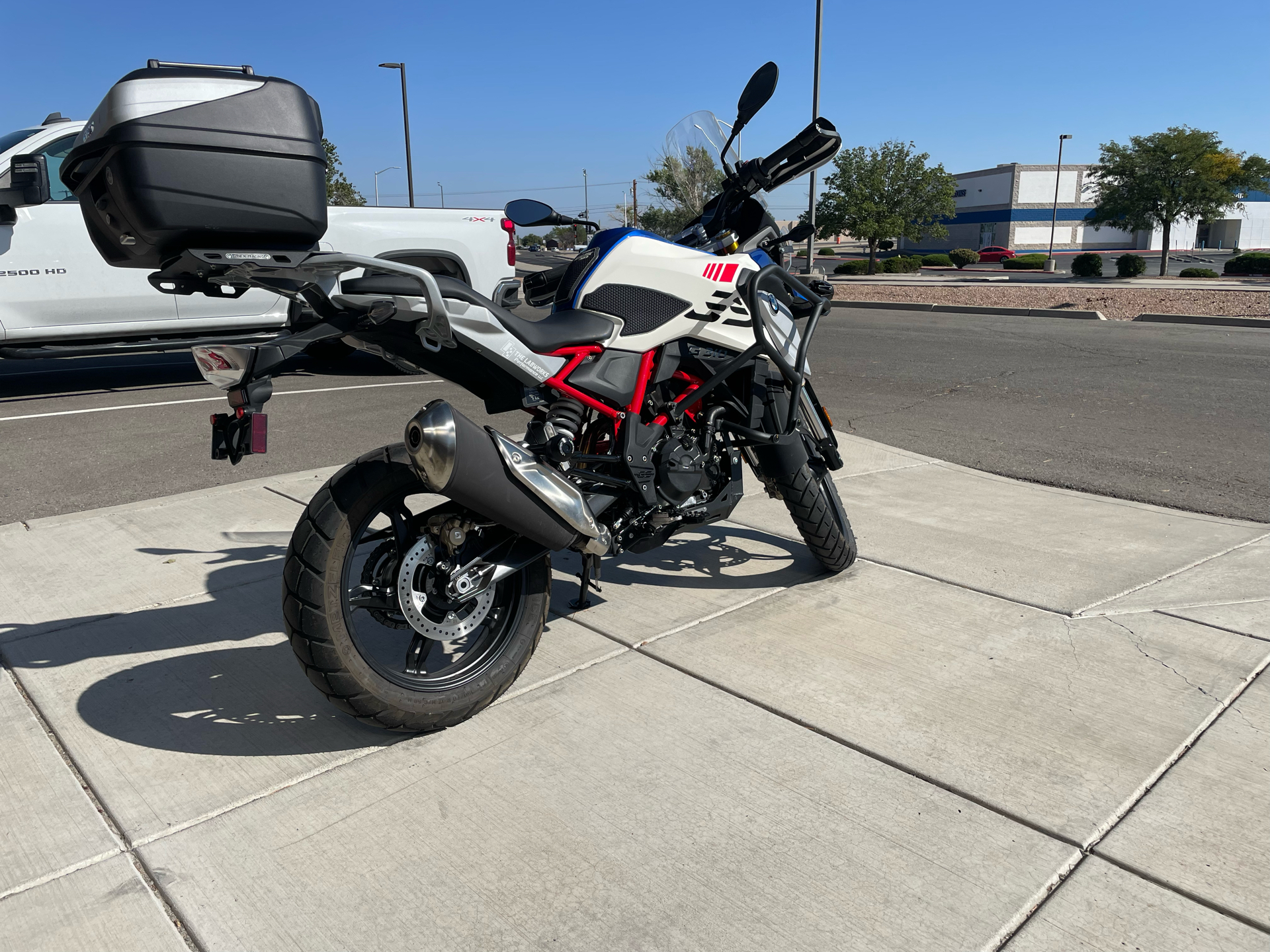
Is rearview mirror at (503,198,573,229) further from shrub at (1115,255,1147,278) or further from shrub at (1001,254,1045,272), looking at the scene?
shrub at (1001,254,1045,272)

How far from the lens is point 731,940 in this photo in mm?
2016

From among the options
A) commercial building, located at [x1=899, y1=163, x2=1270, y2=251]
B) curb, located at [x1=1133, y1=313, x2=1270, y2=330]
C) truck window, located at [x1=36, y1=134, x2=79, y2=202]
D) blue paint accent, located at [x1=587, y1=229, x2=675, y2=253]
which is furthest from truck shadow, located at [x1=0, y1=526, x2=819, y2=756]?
commercial building, located at [x1=899, y1=163, x2=1270, y2=251]

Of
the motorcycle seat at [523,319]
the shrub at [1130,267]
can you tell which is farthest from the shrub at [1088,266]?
the motorcycle seat at [523,319]

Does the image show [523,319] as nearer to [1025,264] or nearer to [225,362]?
[225,362]

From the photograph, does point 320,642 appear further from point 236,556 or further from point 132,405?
point 132,405

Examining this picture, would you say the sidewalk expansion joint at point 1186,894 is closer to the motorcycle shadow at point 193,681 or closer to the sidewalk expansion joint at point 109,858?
the motorcycle shadow at point 193,681

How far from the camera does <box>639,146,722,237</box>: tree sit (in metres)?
4.15

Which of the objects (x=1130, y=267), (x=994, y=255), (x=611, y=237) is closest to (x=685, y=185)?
(x=611, y=237)

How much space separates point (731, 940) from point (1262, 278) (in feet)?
129

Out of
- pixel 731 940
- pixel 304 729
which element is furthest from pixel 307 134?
pixel 731 940

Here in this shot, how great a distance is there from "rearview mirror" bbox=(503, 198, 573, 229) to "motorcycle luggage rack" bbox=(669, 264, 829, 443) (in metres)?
0.77

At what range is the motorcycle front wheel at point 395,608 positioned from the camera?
2514mm

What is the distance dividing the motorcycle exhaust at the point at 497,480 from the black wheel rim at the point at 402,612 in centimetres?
22

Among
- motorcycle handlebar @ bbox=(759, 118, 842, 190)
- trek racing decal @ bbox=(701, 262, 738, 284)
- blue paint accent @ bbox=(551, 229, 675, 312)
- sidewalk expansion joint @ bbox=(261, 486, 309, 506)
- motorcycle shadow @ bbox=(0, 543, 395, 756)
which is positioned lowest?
motorcycle shadow @ bbox=(0, 543, 395, 756)
